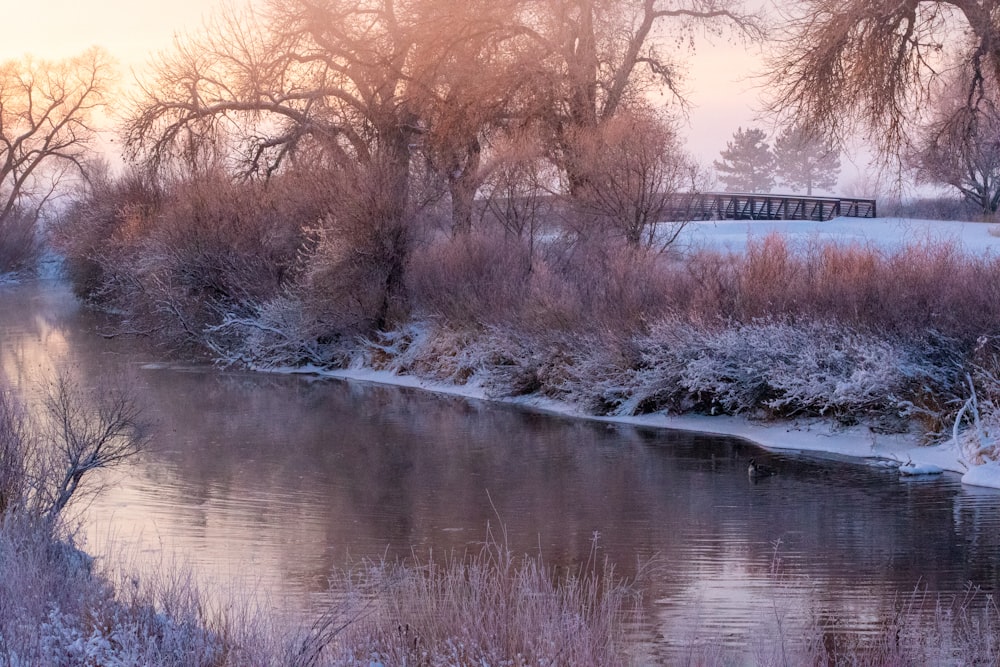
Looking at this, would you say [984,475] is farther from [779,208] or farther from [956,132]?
[779,208]

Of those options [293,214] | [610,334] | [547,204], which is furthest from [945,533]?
[293,214]

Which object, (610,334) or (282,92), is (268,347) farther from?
(610,334)

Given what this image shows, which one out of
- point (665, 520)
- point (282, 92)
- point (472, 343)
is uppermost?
point (282, 92)

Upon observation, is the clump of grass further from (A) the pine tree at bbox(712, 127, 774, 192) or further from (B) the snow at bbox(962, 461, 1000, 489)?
(A) the pine tree at bbox(712, 127, 774, 192)

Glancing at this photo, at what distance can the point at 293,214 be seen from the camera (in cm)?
2919

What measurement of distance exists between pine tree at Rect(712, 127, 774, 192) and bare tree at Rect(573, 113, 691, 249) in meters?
57.0

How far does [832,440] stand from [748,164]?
6759 cm

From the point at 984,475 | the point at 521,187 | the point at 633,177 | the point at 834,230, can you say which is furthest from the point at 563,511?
the point at 834,230

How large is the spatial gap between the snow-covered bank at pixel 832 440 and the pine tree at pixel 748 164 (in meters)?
63.3

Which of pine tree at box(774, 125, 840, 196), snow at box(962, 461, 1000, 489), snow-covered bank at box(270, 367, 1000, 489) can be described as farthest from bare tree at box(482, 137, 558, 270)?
pine tree at box(774, 125, 840, 196)

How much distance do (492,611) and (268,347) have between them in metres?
22.4

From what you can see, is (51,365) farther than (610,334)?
Yes

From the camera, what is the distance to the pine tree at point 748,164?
266ft

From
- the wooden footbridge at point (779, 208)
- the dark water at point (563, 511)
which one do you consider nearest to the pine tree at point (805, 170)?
the wooden footbridge at point (779, 208)
